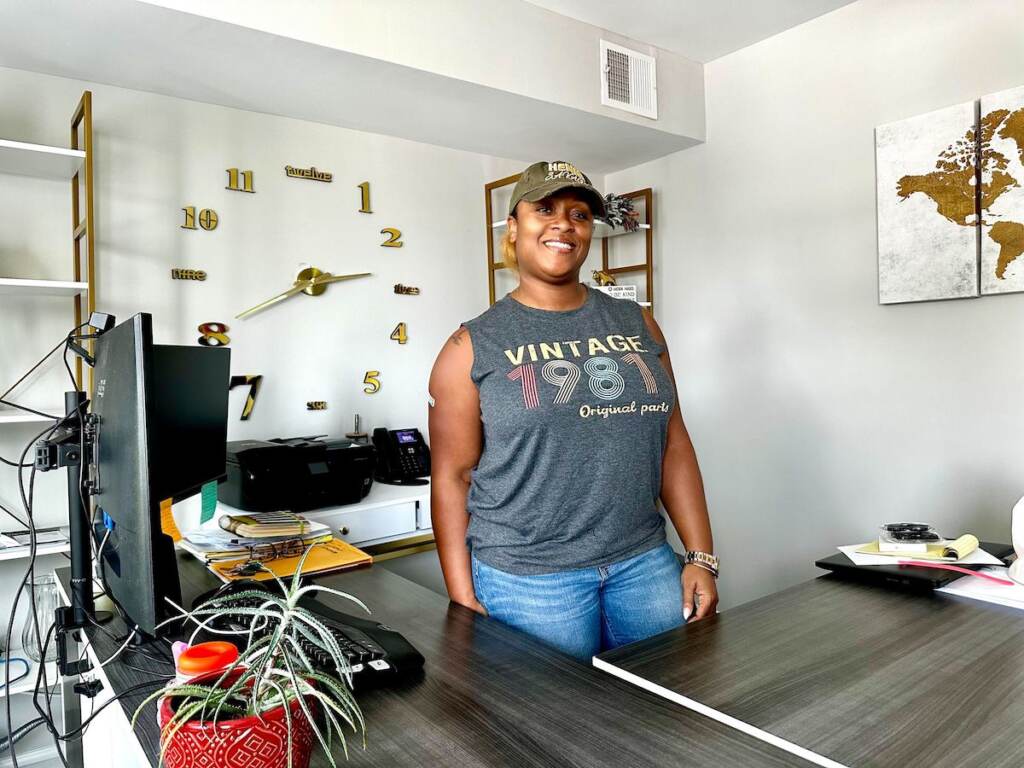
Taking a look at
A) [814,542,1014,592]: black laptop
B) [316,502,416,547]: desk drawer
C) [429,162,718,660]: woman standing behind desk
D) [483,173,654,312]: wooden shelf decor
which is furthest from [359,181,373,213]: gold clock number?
[814,542,1014,592]: black laptop

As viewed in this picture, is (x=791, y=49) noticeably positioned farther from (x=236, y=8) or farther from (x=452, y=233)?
(x=236, y=8)

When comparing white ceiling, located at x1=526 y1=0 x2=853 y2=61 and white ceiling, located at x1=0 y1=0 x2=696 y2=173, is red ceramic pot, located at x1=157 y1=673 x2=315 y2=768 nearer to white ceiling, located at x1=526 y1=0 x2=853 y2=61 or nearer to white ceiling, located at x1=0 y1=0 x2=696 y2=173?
white ceiling, located at x1=0 y1=0 x2=696 y2=173

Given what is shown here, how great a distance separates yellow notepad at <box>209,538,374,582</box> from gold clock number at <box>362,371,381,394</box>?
4.22 feet

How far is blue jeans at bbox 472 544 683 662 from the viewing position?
138cm

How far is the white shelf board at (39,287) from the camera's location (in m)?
2.13

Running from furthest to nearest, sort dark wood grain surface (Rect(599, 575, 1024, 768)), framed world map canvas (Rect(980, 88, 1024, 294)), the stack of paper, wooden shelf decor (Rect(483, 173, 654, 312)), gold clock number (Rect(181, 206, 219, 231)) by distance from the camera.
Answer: wooden shelf decor (Rect(483, 173, 654, 312)) → gold clock number (Rect(181, 206, 219, 231)) → framed world map canvas (Rect(980, 88, 1024, 294)) → the stack of paper → dark wood grain surface (Rect(599, 575, 1024, 768))

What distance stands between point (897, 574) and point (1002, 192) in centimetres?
155

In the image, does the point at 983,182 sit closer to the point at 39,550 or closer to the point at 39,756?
the point at 39,550

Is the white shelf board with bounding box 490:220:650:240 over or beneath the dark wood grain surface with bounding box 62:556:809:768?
over

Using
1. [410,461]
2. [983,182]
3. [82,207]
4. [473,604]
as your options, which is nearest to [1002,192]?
[983,182]

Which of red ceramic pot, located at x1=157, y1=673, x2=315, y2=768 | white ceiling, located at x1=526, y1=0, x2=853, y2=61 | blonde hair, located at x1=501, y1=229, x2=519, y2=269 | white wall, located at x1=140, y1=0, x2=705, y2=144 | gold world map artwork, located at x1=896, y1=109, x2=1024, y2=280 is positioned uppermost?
white ceiling, located at x1=526, y1=0, x2=853, y2=61

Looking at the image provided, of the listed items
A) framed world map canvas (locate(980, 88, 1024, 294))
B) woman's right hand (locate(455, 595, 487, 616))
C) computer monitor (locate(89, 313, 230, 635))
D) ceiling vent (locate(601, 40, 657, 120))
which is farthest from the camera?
ceiling vent (locate(601, 40, 657, 120))

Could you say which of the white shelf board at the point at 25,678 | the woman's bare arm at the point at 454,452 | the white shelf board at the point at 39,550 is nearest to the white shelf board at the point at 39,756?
the white shelf board at the point at 25,678

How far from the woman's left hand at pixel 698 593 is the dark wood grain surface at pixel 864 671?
15 centimetres
